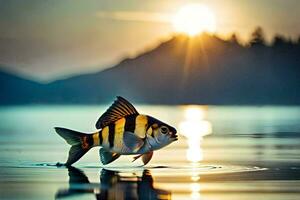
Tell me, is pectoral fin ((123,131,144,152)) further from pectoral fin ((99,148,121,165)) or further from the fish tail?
the fish tail

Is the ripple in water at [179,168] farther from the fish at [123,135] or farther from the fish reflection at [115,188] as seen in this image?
the fish reflection at [115,188]

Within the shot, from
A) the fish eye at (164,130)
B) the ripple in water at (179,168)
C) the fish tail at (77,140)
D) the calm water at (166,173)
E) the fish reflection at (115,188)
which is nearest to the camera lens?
the fish reflection at (115,188)

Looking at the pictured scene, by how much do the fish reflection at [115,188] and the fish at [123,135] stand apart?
25 centimetres

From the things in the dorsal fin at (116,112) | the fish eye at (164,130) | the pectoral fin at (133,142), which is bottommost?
the pectoral fin at (133,142)

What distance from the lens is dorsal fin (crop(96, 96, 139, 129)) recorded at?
1202cm

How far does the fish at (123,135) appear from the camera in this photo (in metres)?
11.7

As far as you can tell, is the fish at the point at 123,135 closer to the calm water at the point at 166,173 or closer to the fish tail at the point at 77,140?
the fish tail at the point at 77,140

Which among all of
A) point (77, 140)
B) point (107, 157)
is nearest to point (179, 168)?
point (107, 157)

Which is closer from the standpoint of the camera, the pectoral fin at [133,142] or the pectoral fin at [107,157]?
the pectoral fin at [133,142]

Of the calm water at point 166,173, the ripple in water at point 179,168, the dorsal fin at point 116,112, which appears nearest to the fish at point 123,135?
the dorsal fin at point 116,112

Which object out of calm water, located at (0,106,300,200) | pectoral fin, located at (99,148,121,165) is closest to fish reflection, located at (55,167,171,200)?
calm water, located at (0,106,300,200)

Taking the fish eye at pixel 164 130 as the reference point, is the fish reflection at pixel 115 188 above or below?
below

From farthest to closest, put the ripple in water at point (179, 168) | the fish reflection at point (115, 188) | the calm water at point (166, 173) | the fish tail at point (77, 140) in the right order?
the ripple in water at point (179, 168) < the fish tail at point (77, 140) < the calm water at point (166, 173) < the fish reflection at point (115, 188)

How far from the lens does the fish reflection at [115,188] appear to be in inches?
386
